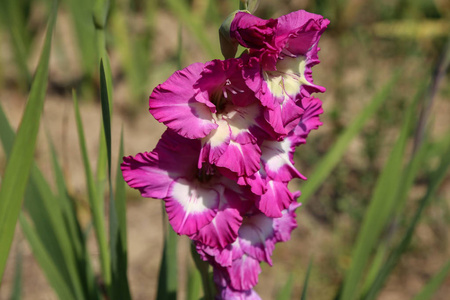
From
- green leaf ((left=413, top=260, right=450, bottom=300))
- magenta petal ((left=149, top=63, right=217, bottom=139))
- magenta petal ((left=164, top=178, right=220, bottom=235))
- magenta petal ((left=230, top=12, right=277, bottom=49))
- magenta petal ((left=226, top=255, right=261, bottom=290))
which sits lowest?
green leaf ((left=413, top=260, right=450, bottom=300))

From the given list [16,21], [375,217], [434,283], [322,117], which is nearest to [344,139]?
[375,217]

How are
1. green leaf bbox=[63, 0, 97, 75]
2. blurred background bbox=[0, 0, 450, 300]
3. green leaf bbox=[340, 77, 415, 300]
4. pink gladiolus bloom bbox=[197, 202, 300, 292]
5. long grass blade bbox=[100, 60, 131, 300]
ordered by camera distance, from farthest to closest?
1. green leaf bbox=[63, 0, 97, 75]
2. blurred background bbox=[0, 0, 450, 300]
3. green leaf bbox=[340, 77, 415, 300]
4. long grass blade bbox=[100, 60, 131, 300]
5. pink gladiolus bloom bbox=[197, 202, 300, 292]

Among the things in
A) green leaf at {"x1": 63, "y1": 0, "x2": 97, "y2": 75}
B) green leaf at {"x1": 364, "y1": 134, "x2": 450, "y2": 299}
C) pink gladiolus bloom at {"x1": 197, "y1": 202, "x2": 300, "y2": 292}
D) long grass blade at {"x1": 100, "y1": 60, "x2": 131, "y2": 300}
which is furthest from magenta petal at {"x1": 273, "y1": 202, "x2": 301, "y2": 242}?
green leaf at {"x1": 63, "y1": 0, "x2": 97, "y2": 75}

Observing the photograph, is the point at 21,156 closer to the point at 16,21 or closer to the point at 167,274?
the point at 167,274

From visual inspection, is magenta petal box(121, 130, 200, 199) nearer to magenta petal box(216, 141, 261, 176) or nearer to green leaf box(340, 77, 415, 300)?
magenta petal box(216, 141, 261, 176)

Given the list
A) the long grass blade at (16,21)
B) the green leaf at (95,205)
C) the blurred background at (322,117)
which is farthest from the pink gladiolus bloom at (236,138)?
the long grass blade at (16,21)
